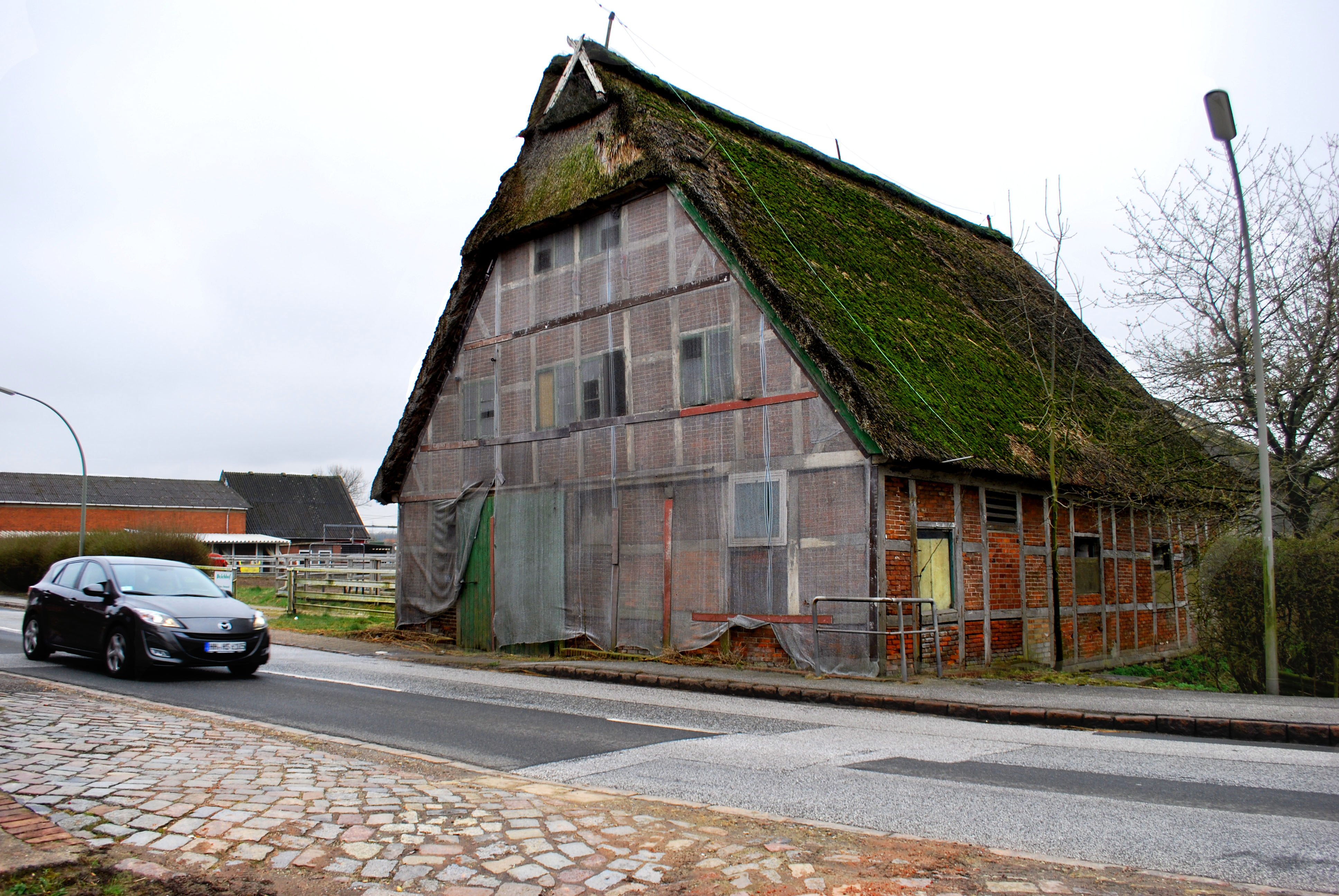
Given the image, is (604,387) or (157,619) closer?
(157,619)

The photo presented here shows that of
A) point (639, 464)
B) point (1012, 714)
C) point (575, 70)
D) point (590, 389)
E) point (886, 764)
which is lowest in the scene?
point (1012, 714)

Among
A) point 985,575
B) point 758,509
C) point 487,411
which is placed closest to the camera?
point 758,509

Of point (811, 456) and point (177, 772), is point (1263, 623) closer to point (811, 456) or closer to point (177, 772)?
point (811, 456)

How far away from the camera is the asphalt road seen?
498 centimetres

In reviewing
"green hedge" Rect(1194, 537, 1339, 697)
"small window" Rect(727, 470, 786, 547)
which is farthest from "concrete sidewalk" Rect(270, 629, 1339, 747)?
"small window" Rect(727, 470, 786, 547)

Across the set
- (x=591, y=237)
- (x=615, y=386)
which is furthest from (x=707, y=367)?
(x=591, y=237)

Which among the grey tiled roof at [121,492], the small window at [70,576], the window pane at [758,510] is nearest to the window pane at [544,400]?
the window pane at [758,510]

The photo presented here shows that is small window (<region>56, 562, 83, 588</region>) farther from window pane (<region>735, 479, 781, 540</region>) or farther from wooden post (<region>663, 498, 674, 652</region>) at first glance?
window pane (<region>735, 479, 781, 540</region>)

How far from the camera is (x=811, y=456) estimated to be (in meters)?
13.1

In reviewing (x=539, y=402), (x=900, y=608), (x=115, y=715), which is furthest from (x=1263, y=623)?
(x=115, y=715)

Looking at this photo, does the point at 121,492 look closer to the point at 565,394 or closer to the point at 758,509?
the point at 565,394

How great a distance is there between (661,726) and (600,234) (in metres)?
9.90

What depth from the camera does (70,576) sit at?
1255cm

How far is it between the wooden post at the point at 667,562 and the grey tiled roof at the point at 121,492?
5636 centimetres
